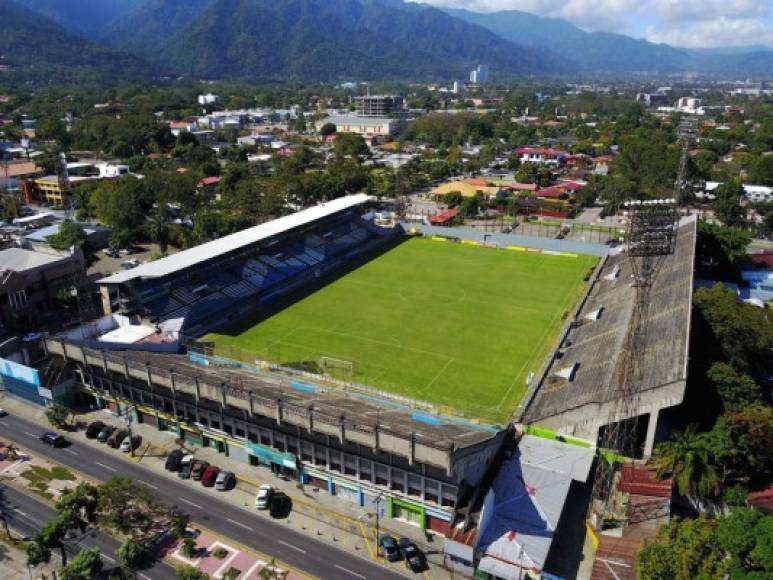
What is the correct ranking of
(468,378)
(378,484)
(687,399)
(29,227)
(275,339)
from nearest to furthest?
1. (378,484)
2. (687,399)
3. (468,378)
4. (275,339)
5. (29,227)

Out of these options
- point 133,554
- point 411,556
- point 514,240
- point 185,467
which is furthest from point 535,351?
point 133,554

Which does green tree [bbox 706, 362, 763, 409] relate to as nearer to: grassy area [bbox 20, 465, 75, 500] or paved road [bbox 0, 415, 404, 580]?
paved road [bbox 0, 415, 404, 580]

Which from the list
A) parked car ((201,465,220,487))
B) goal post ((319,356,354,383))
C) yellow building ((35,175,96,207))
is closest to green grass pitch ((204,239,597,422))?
goal post ((319,356,354,383))

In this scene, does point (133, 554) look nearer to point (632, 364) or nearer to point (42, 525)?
point (42, 525)

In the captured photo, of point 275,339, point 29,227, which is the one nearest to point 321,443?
point 275,339

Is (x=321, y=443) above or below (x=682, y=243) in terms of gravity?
below

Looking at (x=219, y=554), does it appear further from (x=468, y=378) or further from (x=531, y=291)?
(x=531, y=291)
